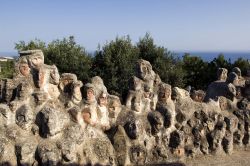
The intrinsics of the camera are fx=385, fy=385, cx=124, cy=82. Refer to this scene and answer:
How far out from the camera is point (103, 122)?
48.6ft

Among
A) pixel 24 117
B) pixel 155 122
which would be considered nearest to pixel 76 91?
pixel 24 117

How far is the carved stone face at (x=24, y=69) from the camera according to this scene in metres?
13.7

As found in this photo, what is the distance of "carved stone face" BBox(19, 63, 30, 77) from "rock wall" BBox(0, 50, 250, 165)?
0.04 meters

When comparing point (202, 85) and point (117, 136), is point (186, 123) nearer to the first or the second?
point (117, 136)

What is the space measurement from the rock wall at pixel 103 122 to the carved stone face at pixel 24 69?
0.12 feet

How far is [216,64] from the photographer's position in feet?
137

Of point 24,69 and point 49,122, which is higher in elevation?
point 24,69

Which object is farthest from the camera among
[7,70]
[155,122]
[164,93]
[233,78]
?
[7,70]

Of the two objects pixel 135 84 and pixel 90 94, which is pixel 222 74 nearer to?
pixel 135 84

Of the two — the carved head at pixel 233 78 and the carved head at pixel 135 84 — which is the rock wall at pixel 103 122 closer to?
the carved head at pixel 135 84

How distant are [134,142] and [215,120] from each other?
456 cm

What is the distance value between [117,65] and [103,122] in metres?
18.9

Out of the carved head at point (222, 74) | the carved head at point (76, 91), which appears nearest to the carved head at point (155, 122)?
the carved head at point (76, 91)

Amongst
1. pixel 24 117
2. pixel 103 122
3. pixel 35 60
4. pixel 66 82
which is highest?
pixel 35 60
